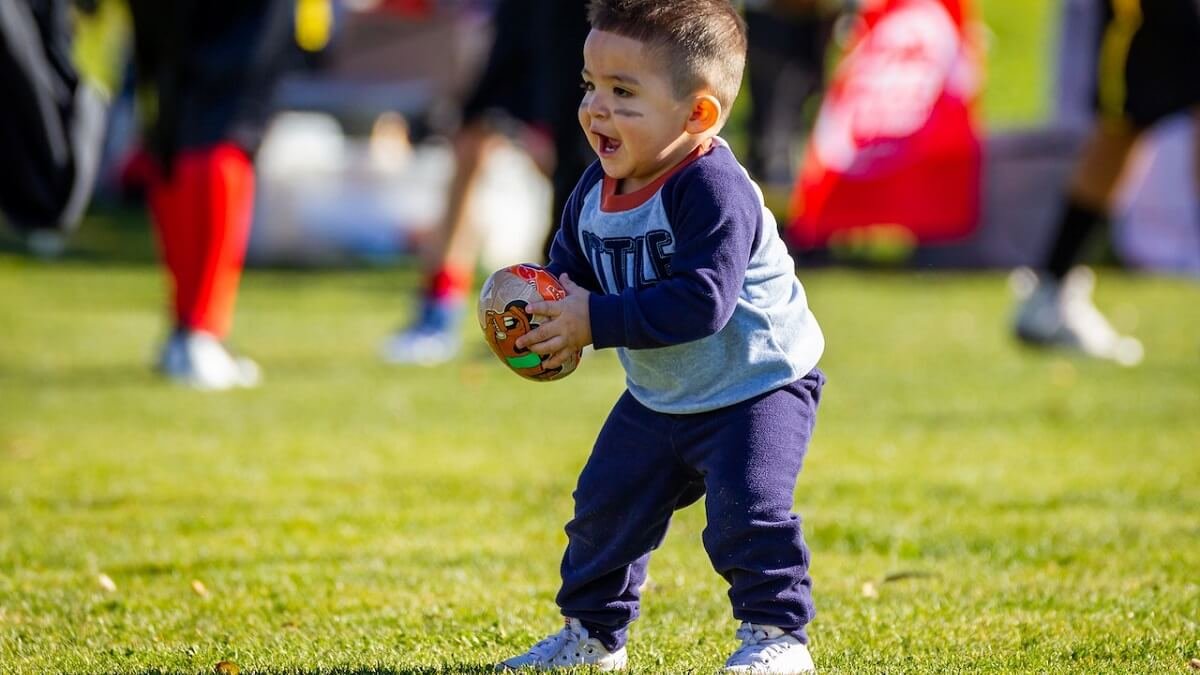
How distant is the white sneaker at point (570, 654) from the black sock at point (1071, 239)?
4146mm

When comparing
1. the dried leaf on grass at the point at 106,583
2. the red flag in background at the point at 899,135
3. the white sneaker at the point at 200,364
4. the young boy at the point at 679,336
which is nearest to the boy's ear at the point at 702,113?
the young boy at the point at 679,336

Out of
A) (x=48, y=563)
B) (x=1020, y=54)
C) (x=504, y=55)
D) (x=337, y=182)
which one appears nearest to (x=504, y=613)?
(x=48, y=563)

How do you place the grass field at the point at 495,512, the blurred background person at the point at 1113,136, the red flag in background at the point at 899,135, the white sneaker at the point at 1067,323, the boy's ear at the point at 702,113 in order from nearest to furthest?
the boy's ear at the point at 702,113 → the grass field at the point at 495,512 → the blurred background person at the point at 1113,136 → the white sneaker at the point at 1067,323 → the red flag in background at the point at 899,135

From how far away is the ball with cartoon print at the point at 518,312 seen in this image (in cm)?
242

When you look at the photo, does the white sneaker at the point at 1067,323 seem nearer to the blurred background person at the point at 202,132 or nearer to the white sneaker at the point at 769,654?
the blurred background person at the point at 202,132

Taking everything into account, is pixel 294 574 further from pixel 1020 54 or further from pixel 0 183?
pixel 1020 54

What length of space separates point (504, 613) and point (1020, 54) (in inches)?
775

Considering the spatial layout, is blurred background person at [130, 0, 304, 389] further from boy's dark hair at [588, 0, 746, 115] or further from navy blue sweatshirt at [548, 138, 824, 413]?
boy's dark hair at [588, 0, 746, 115]

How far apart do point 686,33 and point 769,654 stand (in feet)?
3.00

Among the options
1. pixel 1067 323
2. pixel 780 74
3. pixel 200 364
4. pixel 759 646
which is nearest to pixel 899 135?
pixel 780 74

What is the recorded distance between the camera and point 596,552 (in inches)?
103

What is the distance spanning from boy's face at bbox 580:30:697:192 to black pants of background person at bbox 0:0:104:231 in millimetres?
2012

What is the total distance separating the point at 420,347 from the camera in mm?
6348

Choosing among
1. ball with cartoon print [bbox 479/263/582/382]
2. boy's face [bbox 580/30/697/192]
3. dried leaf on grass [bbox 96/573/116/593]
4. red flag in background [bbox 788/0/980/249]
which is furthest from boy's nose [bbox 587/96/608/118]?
red flag in background [bbox 788/0/980/249]
